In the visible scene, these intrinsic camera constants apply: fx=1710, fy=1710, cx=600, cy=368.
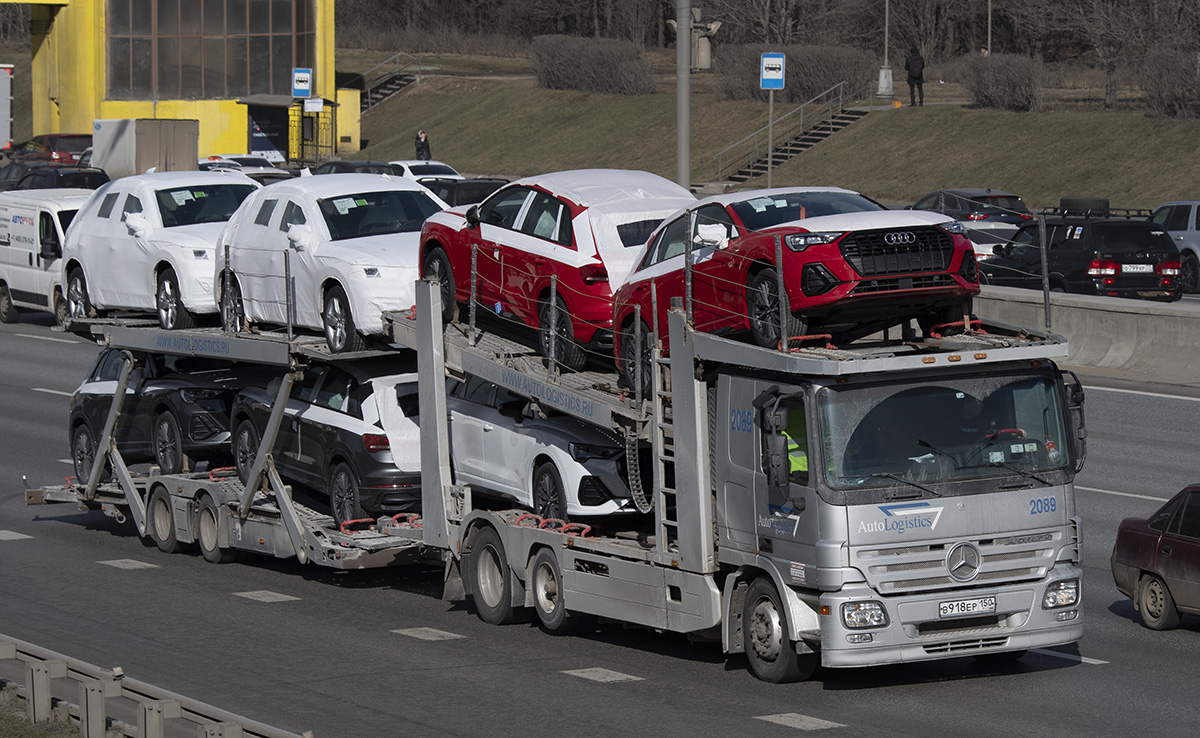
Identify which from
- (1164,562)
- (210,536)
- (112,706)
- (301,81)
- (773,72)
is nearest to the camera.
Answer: (112,706)

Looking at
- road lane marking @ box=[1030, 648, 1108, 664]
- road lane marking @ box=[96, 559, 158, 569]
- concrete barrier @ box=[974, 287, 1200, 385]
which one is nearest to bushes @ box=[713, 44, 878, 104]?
concrete barrier @ box=[974, 287, 1200, 385]

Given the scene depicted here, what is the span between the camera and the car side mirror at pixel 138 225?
59.9 feet

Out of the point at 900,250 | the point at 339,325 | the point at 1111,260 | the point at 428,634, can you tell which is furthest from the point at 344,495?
the point at 1111,260

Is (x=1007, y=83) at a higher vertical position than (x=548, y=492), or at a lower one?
higher

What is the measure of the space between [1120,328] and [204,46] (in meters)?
50.5

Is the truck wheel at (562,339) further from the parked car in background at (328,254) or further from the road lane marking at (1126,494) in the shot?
the road lane marking at (1126,494)

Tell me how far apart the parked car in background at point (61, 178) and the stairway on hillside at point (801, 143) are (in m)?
23.3

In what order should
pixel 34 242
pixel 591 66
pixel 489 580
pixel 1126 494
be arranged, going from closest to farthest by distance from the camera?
pixel 489 580 < pixel 1126 494 < pixel 34 242 < pixel 591 66

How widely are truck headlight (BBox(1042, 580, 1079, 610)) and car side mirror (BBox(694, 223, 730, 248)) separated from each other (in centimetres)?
322

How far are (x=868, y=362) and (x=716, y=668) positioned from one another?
9.03ft

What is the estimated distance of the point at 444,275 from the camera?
15133 mm

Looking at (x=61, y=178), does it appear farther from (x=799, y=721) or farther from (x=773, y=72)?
(x=799, y=721)

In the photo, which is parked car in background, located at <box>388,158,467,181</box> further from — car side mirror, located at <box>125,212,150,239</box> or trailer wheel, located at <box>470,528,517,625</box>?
trailer wheel, located at <box>470,528,517,625</box>

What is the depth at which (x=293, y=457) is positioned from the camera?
15703 mm
